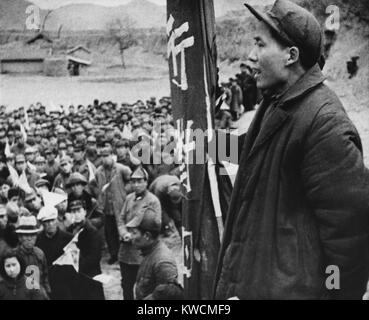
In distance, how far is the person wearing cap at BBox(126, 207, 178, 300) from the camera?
8.74 feet

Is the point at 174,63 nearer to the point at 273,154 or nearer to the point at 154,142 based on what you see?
the point at 154,142

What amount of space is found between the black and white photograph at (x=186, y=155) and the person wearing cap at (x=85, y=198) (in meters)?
0.01

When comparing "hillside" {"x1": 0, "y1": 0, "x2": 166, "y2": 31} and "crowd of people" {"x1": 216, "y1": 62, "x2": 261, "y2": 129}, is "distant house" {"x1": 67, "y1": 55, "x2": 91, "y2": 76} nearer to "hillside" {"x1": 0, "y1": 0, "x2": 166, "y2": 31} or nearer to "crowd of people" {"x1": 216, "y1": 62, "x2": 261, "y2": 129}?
"hillside" {"x1": 0, "y1": 0, "x2": 166, "y2": 31}

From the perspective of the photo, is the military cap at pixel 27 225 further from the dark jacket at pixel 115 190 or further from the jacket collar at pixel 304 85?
the jacket collar at pixel 304 85

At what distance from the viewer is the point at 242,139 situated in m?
2.49

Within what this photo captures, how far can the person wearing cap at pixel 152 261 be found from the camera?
2.66 meters

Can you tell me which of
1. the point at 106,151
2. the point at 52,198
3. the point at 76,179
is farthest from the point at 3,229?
the point at 106,151

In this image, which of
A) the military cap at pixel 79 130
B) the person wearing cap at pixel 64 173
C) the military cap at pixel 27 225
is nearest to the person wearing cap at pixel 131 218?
the military cap at pixel 27 225

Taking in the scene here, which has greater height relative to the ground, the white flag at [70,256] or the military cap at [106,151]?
the military cap at [106,151]

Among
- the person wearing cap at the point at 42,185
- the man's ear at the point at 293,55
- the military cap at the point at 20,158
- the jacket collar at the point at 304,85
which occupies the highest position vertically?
the man's ear at the point at 293,55

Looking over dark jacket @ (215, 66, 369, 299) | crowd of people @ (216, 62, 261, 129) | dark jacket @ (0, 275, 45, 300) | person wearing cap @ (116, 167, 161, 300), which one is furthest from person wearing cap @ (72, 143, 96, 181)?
dark jacket @ (215, 66, 369, 299)

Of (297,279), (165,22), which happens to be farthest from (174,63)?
(297,279)

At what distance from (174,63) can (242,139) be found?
0.46 metres

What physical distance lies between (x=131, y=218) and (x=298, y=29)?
139 centimetres
